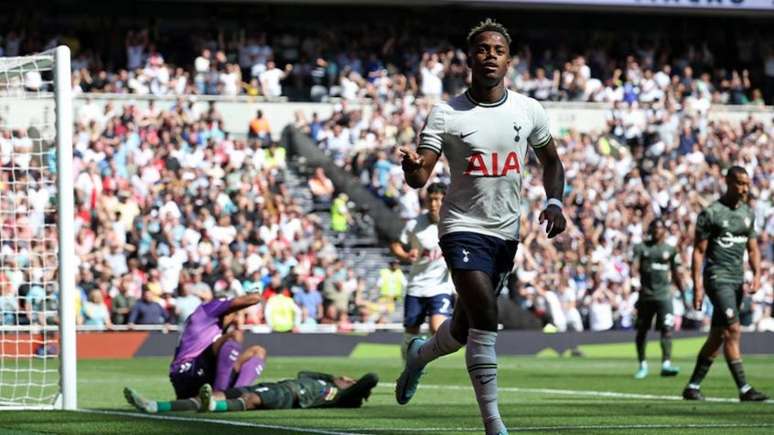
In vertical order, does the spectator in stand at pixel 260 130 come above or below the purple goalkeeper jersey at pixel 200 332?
above

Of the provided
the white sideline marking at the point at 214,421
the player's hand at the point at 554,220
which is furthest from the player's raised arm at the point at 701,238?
the player's hand at the point at 554,220

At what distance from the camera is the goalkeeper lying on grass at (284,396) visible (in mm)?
13453

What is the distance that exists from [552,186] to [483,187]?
0.51 metres

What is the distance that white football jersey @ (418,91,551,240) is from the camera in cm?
991

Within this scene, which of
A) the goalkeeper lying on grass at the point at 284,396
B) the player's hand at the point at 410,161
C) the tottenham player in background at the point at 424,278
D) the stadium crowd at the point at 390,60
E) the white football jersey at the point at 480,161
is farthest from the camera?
the stadium crowd at the point at 390,60

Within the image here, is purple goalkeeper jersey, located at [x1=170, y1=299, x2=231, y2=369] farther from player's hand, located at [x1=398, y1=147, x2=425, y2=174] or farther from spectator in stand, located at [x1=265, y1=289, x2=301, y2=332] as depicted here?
spectator in stand, located at [x1=265, y1=289, x2=301, y2=332]

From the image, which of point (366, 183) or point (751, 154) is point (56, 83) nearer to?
point (366, 183)

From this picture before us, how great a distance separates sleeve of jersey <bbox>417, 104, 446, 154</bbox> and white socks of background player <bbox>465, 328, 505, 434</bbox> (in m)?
1.12

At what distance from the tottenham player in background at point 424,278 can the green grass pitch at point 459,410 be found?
0.82m

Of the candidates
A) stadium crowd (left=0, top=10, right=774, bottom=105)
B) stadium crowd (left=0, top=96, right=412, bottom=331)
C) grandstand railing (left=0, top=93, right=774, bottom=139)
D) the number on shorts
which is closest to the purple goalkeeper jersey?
the number on shorts

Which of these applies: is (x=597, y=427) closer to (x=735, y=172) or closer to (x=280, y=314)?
(x=735, y=172)

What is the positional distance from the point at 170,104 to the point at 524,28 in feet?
39.7

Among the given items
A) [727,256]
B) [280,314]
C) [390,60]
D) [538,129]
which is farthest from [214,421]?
[390,60]

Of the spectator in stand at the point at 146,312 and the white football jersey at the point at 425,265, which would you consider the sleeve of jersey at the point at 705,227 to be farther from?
the spectator in stand at the point at 146,312
